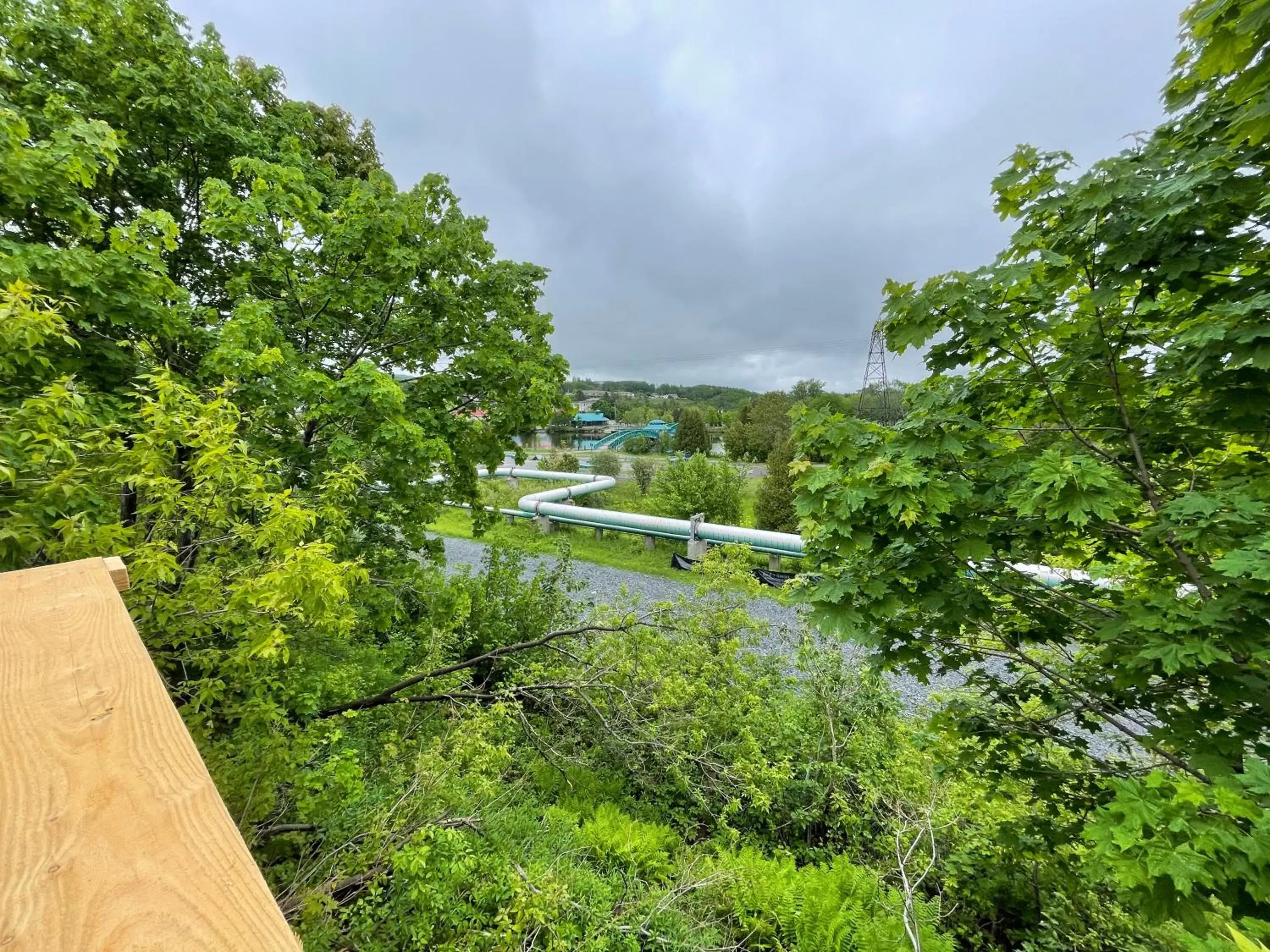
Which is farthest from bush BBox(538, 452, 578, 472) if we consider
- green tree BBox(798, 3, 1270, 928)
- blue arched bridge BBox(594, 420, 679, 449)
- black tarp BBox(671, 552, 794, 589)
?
green tree BBox(798, 3, 1270, 928)

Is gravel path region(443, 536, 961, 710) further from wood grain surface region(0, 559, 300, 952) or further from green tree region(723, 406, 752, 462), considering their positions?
green tree region(723, 406, 752, 462)

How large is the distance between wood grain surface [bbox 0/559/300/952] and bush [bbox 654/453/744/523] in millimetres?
14241

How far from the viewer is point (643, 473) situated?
878 inches

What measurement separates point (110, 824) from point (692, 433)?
37.3m

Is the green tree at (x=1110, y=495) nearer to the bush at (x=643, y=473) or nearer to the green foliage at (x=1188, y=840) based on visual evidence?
the green foliage at (x=1188, y=840)

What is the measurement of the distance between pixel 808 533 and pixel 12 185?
17.1ft

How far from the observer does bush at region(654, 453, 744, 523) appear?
1516 centimetres

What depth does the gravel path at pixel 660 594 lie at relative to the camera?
683 cm

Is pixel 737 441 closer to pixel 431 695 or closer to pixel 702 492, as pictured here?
pixel 702 492

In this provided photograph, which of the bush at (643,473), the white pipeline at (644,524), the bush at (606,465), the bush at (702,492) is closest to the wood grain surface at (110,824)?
the white pipeline at (644,524)

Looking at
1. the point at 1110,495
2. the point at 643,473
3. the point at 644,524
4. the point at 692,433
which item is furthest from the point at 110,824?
the point at 692,433

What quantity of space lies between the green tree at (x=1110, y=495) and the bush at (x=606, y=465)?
22407 mm

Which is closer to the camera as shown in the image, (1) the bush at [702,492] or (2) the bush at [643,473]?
(1) the bush at [702,492]

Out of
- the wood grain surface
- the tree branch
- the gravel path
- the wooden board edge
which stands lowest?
the gravel path
